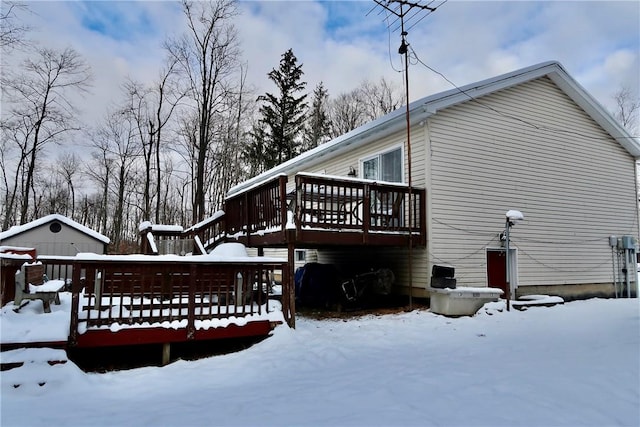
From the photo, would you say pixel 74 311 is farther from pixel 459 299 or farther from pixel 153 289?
pixel 459 299

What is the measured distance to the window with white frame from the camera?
10000 mm

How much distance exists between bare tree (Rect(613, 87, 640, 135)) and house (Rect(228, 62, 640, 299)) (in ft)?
66.2

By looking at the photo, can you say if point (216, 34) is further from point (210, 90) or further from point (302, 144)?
point (302, 144)

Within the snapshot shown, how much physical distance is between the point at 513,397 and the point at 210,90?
63.7 feet

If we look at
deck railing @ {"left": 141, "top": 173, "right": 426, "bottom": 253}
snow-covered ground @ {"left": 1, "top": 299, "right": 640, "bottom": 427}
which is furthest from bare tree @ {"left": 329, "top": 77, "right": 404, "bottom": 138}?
snow-covered ground @ {"left": 1, "top": 299, "right": 640, "bottom": 427}

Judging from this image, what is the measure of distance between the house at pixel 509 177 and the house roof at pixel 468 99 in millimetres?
29

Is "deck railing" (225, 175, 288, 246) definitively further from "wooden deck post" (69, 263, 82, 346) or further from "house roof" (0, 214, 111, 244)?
"house roof" (0, 214, 111, 244)

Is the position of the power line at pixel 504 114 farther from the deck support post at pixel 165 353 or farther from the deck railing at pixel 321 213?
the deck support post at pixel 165 353

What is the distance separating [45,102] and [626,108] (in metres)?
36.5

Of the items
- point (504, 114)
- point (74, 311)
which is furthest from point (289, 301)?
point (504, 114)

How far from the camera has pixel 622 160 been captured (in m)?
12.5

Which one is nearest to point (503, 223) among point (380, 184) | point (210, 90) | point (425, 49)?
point (380, 184)

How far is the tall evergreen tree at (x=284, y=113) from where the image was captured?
2677 cm

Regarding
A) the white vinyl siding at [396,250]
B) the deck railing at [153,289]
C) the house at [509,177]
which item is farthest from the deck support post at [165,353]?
the white vinyl siding at [396,250]
